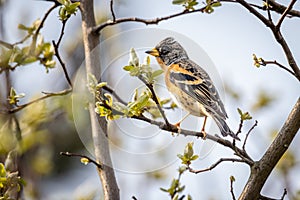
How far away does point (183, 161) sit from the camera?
79.2 inches

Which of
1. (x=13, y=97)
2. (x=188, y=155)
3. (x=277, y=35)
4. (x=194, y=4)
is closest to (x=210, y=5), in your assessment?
(x=194, y=4)

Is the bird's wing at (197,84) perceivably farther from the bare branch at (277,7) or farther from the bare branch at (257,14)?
the bare branch at (257,14)

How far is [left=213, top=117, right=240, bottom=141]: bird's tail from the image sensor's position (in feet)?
6.71

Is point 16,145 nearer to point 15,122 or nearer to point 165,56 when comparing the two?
point 15,122

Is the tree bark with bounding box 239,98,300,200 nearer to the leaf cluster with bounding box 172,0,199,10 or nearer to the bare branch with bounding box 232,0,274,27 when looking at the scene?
the bare branch with bounding box 232,0,274,27

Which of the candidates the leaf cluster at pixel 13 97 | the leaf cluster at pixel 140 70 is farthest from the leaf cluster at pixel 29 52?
the leaf cluster at pixel 140 70

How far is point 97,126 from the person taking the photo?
7.41 ft

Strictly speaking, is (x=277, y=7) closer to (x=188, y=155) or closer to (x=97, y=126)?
(x=188, y=155)

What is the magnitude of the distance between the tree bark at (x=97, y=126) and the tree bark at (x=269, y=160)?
48 cm

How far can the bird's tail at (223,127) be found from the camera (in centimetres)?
205

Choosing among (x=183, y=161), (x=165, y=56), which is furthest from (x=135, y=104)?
(x=165, y=56)

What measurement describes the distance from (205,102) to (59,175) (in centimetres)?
359

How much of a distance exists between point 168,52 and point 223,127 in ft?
2.07

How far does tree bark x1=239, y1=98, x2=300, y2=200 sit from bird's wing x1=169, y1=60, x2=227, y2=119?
0.49m
